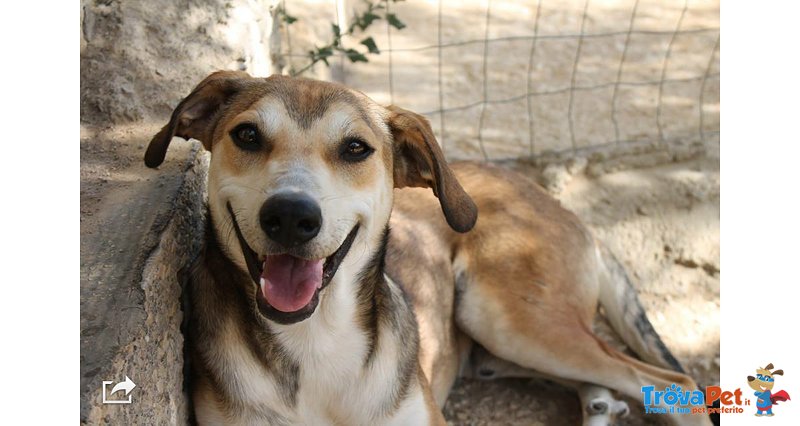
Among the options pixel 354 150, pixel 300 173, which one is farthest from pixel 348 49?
pixel 300 173

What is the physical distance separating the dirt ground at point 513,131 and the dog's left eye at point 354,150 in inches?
35.8

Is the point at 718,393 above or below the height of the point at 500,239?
below

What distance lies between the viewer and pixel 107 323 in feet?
9.20

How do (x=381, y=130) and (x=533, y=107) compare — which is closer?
(x=381, y=130)

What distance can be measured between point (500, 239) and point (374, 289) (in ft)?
4.32

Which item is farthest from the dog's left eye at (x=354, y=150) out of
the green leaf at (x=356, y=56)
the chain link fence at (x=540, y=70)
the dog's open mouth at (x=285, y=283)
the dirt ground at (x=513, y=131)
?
the chain link fence at (x=540, y=70)

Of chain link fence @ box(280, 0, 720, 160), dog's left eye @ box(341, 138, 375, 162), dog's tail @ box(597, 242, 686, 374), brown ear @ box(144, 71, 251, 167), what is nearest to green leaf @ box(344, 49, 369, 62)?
chain link fence @ box(280, 0, 720, 160)

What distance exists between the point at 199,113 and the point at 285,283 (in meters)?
0.87

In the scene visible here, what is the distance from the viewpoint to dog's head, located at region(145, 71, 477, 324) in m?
3.01

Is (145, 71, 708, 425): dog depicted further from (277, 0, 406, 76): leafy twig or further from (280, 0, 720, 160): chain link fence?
(280, 0, 720, 160): chain link fence

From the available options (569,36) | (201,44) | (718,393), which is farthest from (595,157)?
(201,44)

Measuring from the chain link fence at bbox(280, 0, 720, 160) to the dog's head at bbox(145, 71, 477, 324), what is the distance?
107 inches

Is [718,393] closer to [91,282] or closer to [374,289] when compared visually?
[374,289]
